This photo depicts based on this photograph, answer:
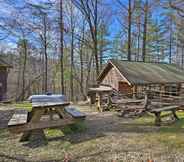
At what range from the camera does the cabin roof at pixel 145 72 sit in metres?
17.2

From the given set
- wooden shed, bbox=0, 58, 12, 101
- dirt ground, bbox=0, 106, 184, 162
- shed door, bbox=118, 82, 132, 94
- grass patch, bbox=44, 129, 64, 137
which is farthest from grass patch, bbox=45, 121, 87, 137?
wooden shed, bbox=0, 58, 12, 101

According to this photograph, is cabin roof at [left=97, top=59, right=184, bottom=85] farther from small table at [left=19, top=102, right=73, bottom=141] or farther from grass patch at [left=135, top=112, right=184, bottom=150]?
small table at [left=19, top=102, right=73, bottom=141]

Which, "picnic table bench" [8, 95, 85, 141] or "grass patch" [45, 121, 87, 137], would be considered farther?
"grass patch" [45, 121, 87, 137]

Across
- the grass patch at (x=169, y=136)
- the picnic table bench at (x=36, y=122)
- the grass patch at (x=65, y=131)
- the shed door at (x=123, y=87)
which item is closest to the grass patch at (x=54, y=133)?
the grass patch at (x=65, y=131)

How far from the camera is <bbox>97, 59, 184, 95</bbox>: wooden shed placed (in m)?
17.0

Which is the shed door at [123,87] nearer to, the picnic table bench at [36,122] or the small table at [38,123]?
the picnic table bench at [36,122]

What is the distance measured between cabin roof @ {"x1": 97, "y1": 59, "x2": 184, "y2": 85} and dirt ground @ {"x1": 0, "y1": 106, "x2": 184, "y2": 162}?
10.1 meters

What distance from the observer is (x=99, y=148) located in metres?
5.42

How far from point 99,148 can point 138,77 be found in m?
12.5

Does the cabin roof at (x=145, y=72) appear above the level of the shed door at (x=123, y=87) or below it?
above

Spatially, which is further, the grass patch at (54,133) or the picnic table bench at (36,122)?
the grass patch at (54,133)

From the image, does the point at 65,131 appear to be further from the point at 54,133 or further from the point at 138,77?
the point at 138,77

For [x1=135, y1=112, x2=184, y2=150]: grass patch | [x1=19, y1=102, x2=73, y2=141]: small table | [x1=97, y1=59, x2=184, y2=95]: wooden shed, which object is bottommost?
[x1=135, y1=112, x2=184, y2=150]: grass patch

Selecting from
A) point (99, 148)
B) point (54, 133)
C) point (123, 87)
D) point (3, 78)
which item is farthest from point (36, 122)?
point (3, 78)
